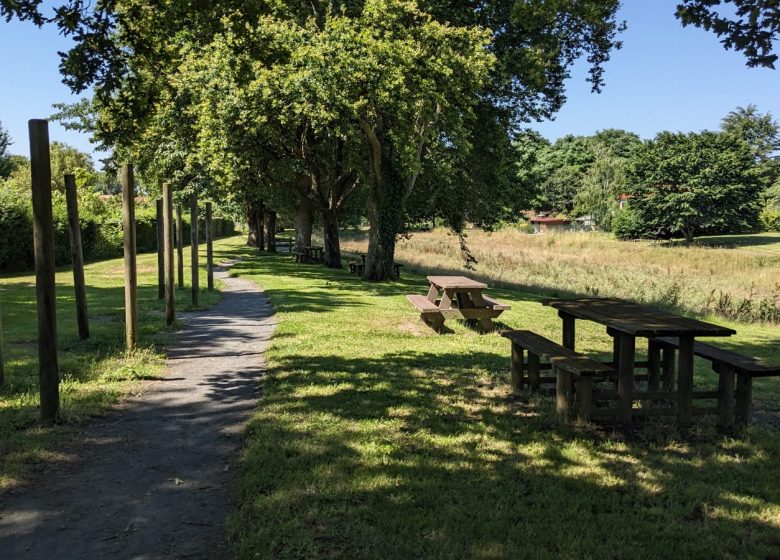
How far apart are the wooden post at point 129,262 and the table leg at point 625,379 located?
588 centimetres

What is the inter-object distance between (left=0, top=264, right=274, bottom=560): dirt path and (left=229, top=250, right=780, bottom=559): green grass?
0.24 meters

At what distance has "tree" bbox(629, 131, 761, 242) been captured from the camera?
57375 millimetres

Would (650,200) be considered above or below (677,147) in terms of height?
below

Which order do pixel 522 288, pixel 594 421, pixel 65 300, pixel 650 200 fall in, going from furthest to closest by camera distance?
pixel 650 200 → pixel 522 288 → pixel 65 300 → pixel 594 421

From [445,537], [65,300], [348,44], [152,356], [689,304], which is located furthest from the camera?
[689,304]

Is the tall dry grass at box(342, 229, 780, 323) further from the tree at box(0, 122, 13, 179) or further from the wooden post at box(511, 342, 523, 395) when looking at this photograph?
the tree at box(0, 122, 13, 179)

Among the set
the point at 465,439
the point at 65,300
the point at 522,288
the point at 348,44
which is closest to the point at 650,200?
the point at 522,288

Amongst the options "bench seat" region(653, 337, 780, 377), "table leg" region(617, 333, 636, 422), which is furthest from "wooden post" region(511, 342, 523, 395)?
"bench seat" region(653, 337, 780, 377)

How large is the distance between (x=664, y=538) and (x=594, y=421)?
219cm

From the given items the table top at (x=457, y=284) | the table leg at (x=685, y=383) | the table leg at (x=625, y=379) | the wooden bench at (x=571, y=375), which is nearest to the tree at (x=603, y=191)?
the table top at (x=457, y=284)

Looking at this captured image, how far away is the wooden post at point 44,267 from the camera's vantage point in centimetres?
518

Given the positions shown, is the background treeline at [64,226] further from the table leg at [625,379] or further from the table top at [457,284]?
the table leg at [625,379]

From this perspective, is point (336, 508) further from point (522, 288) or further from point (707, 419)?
point (522, 288)

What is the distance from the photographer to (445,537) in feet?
10.8
